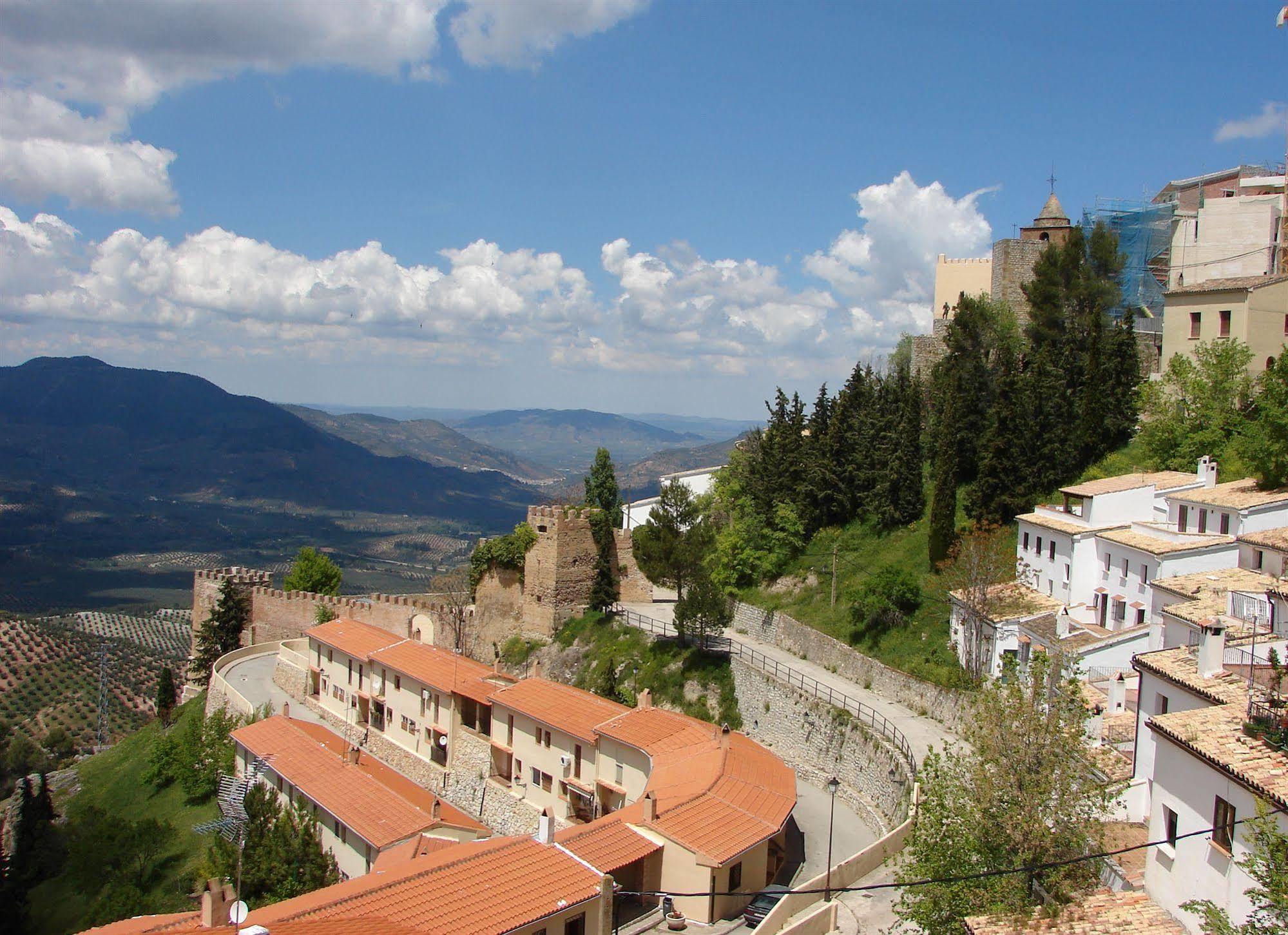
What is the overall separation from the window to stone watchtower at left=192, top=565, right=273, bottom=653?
164 ft

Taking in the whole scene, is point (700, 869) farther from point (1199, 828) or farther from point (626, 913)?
point (1199, 828)

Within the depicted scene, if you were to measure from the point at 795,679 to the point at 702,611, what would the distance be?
14.3 ft

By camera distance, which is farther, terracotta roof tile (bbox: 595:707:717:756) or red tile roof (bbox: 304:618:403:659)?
red tile roof (bbox: 304:618:403:659)

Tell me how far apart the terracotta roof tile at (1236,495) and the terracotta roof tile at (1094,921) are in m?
14.2

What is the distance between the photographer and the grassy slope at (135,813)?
30.8 metres

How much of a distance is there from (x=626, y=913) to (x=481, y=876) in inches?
160

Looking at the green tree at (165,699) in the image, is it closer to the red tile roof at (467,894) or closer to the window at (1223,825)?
the red tile roof at (467,894)

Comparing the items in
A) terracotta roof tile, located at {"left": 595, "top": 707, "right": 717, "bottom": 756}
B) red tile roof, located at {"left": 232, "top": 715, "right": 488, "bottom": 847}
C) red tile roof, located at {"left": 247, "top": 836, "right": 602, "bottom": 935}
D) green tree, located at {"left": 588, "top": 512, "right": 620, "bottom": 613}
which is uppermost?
green tree, located at {"left": 588, "top": 512, "right": 620, "bottom": 613}

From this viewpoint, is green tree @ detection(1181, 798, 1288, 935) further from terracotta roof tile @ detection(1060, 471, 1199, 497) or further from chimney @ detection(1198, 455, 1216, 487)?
chimney @ detection(1198, 455, 1216, 487)

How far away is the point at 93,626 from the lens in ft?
382

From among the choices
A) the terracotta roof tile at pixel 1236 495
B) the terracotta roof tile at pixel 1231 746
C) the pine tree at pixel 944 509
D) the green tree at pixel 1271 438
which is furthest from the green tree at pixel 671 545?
the terracotta roof tile at pixel 1231 746

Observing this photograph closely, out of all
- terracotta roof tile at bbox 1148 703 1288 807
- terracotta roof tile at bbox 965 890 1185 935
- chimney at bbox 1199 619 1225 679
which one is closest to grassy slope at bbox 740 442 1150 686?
chimney at bbox 1199 619 1225 679

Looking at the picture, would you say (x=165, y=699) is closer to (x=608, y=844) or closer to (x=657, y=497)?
(x=657, y=497)

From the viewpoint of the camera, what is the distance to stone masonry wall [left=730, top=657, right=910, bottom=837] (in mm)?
24219
